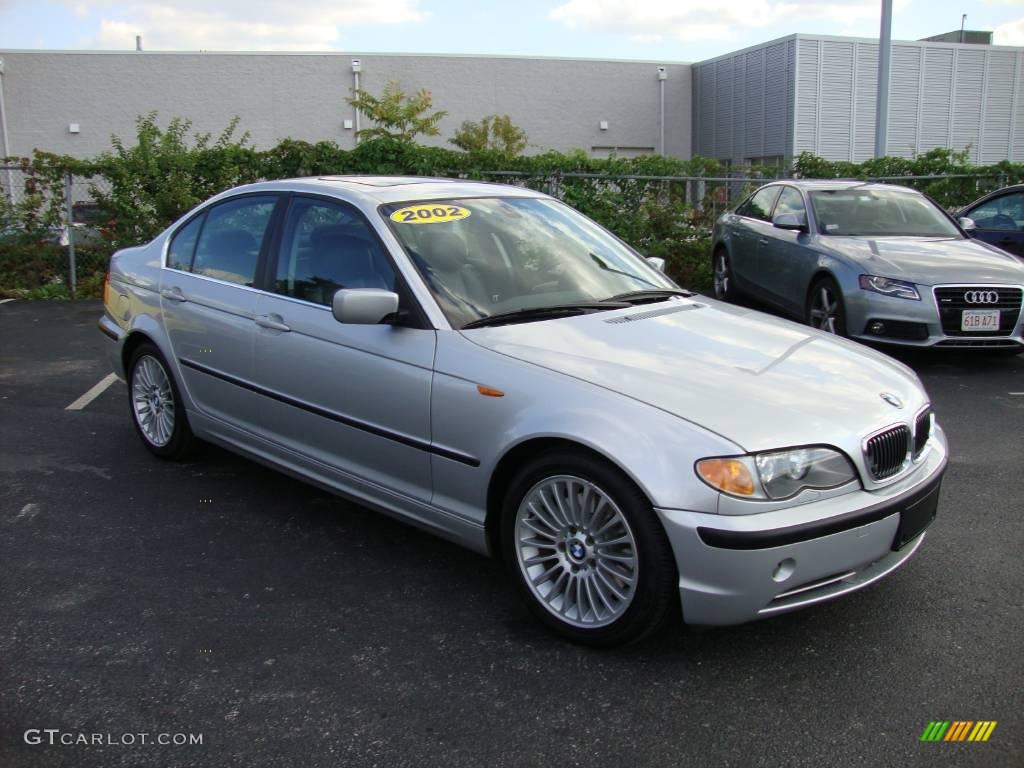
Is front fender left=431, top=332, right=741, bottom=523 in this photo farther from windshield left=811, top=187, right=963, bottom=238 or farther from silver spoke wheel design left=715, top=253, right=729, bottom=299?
silver spoke wheel design left=715, top=253, right=729, bottom=299

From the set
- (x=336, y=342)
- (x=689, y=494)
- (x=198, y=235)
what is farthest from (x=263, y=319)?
(x=689, y=494)

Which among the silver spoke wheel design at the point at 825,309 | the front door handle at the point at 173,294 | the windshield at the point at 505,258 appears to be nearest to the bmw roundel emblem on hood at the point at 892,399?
the windshield at the point at 505,258

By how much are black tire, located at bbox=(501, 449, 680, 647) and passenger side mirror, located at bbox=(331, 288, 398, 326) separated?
850 mm

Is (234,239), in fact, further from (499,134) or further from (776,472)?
(499,134)

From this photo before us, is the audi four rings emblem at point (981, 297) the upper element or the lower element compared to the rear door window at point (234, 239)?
lower

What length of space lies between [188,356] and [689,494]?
3101 mm

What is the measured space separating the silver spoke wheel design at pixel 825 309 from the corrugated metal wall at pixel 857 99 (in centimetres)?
1976

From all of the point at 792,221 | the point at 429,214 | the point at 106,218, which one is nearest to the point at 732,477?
the point at 429,214

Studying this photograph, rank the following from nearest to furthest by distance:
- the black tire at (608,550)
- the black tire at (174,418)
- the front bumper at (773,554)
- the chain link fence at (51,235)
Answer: the front bumper at (773,554), the black tire at (608,550), the black tire at (174,418), the chain link fence at (51,235)

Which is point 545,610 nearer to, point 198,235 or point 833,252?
point 198,235

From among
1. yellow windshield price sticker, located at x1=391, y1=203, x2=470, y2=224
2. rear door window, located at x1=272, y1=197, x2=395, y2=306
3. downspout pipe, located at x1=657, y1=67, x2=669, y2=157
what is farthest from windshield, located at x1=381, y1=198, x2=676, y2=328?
downspout pipe, located at x1=657, y1=67, x2=669, y2=157

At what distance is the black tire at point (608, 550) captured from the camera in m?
3.03

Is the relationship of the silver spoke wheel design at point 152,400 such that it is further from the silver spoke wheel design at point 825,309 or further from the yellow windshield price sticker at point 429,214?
the silver spoke wheel design at point 825,309

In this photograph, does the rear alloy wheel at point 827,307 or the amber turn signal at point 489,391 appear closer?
the amber turn signal at point 489,391
